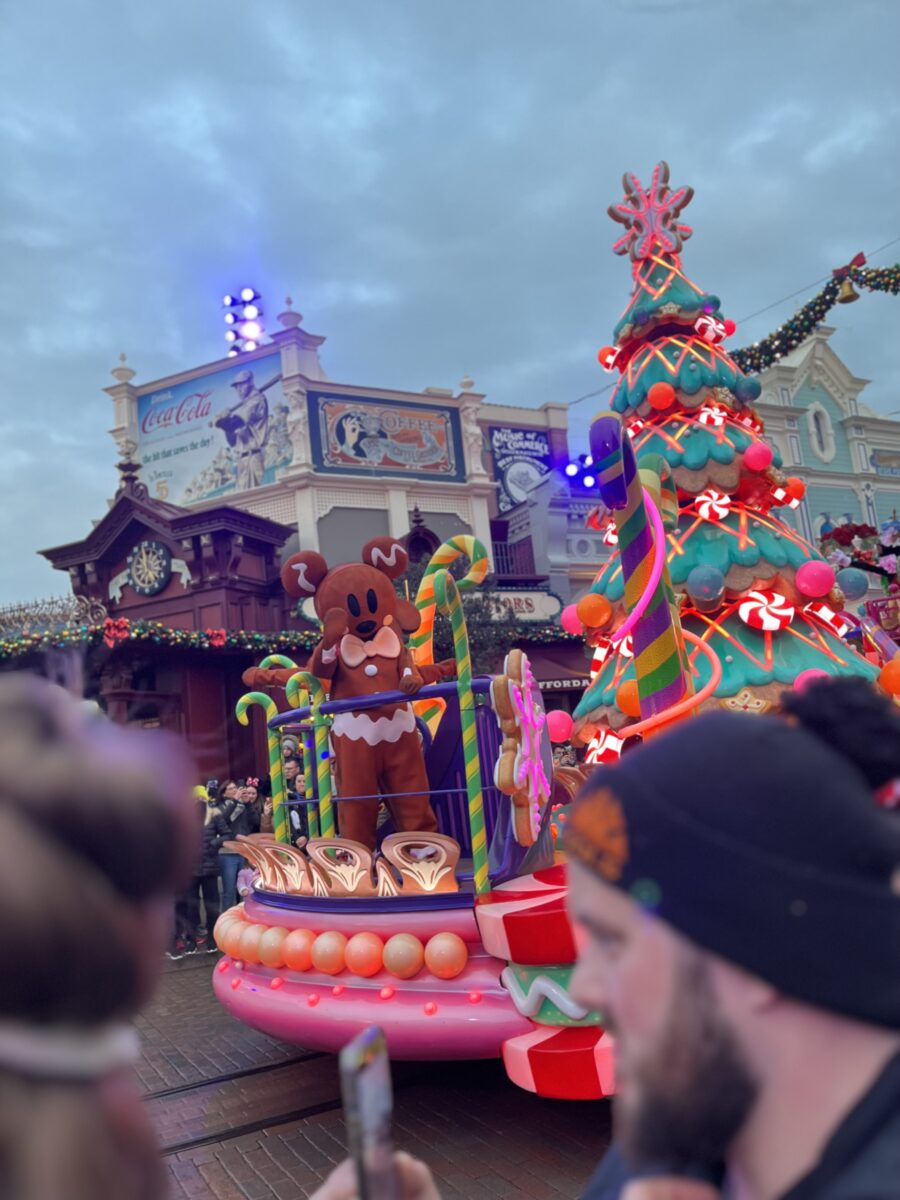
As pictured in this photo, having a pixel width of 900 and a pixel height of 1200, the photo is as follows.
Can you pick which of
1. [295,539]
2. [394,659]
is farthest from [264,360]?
[394,659]

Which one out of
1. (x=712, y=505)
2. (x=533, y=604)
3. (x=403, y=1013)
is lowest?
(x=403, y=1013)

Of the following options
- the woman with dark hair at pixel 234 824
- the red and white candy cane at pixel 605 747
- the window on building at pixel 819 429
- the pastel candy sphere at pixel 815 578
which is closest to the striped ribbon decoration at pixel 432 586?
the red and white candy cane at pixel 605 747

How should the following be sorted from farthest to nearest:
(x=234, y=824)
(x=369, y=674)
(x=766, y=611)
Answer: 1. (x=234, y=824)
2. (x=766, y=611)
3. (x=369, y=674)

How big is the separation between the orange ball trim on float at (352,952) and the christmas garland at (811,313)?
319 inches

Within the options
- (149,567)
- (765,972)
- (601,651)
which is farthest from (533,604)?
(765,972)

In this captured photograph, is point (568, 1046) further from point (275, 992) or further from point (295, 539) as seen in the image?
point (295, 539)

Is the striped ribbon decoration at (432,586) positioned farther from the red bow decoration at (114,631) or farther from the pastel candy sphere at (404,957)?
the red bow decoration at (114,631)

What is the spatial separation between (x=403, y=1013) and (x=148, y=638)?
1006cm

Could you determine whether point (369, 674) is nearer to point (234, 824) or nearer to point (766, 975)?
point (766, 975)

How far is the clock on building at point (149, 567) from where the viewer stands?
18.2m

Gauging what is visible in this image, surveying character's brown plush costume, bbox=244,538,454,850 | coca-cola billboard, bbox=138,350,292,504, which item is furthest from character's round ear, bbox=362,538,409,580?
coca-cola billboard, bbox=138,350,292,504

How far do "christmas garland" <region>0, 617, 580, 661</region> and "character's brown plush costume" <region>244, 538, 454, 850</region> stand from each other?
22.7ft

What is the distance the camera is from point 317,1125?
4.26 meters

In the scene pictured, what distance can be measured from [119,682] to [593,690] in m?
8.43
